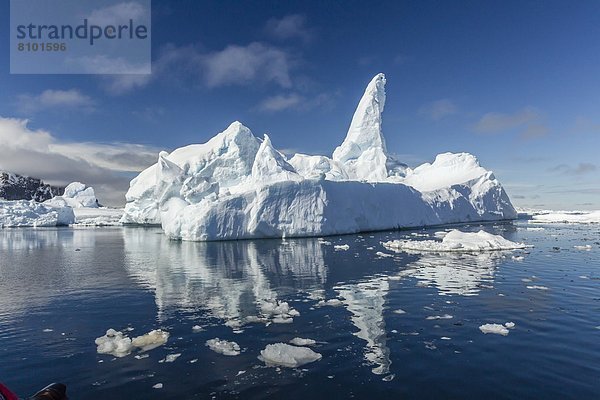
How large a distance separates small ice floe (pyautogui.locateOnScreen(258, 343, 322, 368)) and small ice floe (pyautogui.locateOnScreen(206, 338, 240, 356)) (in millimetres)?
626

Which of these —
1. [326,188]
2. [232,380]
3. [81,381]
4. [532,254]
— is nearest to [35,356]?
[81,381]

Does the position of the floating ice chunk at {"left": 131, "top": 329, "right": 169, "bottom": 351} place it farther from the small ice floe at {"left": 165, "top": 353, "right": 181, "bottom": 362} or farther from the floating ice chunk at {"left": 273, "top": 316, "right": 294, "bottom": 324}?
the floating ice chunk at {"left": 273, "top": 316, "right": 294, "bottom": 324}

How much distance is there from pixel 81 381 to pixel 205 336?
8.95 ft

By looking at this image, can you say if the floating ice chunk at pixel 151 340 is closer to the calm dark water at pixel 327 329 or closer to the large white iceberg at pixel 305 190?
the calm dark water at pixel 327 329

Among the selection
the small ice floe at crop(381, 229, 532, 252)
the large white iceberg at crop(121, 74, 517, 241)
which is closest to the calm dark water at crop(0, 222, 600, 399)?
the small ice floe at crop(381, 229, 532, 252)

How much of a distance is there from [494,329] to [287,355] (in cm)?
492

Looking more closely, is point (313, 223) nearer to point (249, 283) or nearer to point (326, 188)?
point (326, 188)

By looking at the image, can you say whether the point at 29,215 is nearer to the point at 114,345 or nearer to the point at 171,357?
the point at 114,345

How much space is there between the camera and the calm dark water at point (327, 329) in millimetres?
6480

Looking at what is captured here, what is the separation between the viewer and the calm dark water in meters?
6.48

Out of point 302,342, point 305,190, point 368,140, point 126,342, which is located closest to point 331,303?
point 302,342

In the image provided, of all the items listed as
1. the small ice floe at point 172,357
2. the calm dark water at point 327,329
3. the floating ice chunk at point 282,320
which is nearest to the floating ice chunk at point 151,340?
the calm dark water at point 327,329

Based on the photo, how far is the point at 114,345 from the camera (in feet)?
27.2

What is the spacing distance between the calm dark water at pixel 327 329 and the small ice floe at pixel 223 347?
27 cm
